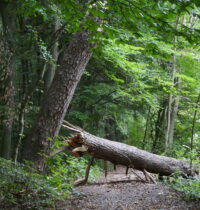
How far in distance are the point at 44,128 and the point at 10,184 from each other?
277 centimetres

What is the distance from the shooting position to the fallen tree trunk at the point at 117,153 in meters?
7.48

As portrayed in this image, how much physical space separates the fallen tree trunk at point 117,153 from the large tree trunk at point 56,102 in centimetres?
75

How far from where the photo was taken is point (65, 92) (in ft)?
23.3

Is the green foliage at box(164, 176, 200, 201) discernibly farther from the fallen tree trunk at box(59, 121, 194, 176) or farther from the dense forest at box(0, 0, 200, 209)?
the fallen tree trunk at box(59, 121, 194, 176)

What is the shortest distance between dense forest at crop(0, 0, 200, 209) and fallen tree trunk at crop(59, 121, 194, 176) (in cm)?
3

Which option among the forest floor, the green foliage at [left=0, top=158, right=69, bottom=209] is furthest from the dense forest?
the forest floor


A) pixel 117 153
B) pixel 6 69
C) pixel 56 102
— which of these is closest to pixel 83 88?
pixel 6 69

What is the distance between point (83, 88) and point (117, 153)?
6313 mm

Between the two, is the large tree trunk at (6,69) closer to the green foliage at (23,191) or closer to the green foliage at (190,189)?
the green foliage at (23,191)

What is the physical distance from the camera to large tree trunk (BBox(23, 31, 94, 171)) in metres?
7.01

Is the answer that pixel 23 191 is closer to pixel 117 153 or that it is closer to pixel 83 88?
pixel 117 153

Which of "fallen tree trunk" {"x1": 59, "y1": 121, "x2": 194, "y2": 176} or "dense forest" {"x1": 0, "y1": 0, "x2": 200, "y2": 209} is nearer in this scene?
"dense forest" {"x1": 0, "y1": 0, "x2": 200, "y2": 209}

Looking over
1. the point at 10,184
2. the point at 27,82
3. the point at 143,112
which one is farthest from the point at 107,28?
the point at 143,112

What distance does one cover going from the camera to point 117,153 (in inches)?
308
